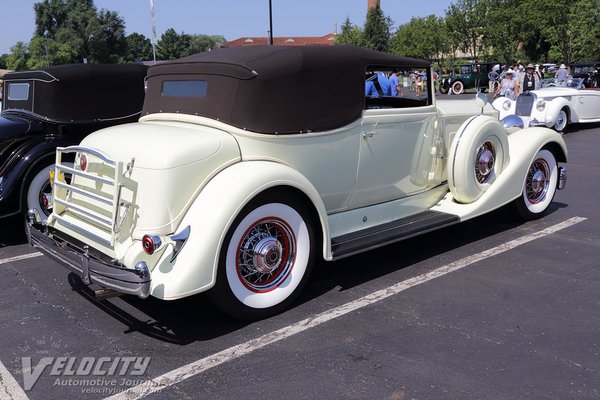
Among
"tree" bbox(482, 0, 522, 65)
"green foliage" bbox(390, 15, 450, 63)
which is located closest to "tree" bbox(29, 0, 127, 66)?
"green foliage" bbox(390, 15, 450, 63)

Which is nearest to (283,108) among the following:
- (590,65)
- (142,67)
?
(142,67)

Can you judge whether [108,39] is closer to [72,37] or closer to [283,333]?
[72,37]

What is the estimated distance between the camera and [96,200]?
3660mm

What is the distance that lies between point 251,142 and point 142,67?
3916 mm

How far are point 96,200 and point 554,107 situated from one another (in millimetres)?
12110

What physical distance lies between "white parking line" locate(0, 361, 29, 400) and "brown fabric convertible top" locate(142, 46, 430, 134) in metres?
2.02

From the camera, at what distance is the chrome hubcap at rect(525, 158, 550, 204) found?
222 inches

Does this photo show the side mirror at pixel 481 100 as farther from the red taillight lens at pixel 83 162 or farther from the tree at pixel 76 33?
the tree at pixel 76 33

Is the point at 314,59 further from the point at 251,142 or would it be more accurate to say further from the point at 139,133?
the point at 139,133

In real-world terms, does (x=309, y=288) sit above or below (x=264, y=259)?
below

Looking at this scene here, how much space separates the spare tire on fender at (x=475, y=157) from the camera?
4.89 metres

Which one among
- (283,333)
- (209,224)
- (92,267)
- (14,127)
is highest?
(14,127)

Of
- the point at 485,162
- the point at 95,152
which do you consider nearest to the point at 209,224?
the point at 95,152

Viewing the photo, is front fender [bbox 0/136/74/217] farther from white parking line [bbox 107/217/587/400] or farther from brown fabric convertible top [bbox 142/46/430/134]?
white parking line [bbox 107/217/587/400]
